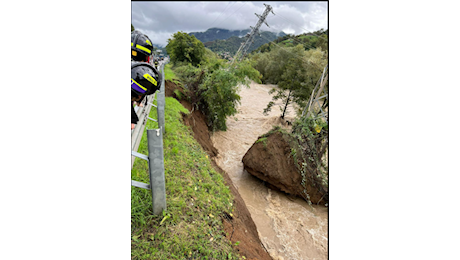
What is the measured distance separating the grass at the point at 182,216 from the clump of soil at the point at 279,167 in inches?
135

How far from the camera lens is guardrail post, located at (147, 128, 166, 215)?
245 centimetres

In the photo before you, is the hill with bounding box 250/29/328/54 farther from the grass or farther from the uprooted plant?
the grass

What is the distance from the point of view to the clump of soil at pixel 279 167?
24.9ft

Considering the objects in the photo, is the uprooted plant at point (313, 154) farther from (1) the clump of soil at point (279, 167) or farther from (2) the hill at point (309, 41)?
(2) the hill at point (309, 41)

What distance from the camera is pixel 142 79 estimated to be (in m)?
2.59

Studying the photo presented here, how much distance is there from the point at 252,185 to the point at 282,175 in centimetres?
136

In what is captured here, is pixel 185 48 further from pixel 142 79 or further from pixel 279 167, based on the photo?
pixel 142 79

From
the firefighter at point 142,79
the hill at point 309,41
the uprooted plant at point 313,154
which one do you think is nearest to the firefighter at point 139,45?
the firefighter at point 142,79

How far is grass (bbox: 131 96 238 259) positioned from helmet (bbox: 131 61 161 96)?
59.9 inches

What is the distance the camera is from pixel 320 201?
763 cm

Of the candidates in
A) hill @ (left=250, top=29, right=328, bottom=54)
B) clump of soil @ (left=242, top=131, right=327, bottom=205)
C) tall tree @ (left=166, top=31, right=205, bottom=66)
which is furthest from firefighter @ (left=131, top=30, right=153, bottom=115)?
hill @ (left=250, top=29, right=328, bottom=54)

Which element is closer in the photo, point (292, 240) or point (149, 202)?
point (149, 202)
